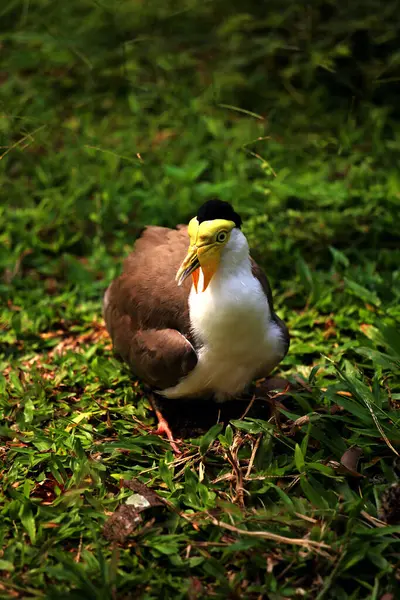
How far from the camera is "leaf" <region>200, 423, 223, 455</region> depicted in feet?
10.1

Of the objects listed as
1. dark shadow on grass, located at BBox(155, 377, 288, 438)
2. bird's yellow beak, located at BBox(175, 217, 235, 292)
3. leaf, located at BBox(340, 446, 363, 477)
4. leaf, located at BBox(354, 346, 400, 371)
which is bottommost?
dark shadow on grass, located at BBox(155, 377, 288, 438)

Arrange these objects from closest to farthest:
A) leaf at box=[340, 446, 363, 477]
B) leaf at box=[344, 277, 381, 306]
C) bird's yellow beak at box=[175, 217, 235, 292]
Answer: leaf at box=[340, 446, 363, 477]
bird's yellow beak at box=[175, 217, 235, 292]
leaf at box=[344, 277, 381, 306]

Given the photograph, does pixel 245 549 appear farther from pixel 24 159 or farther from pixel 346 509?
pixel 24 159

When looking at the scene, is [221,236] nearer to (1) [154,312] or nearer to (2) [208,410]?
(1) [154,312]

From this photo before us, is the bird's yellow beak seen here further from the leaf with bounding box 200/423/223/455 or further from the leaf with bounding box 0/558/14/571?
the leaf with bounding box 0/558/14/571

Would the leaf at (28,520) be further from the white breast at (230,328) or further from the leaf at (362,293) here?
the leaf at (362,293)

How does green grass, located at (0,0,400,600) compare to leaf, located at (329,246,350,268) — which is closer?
green grass, located at (0,0,400,600)

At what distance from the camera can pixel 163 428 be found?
3383mm

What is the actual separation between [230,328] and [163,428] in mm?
654

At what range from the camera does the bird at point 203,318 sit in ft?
10.0

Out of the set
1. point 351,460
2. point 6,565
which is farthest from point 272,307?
point 6,565

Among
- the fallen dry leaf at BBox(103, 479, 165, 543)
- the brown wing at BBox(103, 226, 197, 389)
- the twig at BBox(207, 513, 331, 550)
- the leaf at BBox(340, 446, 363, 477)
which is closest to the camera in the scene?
the twig at BBox(207, 513, 331, 550)

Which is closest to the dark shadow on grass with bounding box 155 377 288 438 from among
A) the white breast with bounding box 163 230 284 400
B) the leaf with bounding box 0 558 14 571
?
the white breast with bounding box 163 230 284 400

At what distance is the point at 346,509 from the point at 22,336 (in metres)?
2.19
